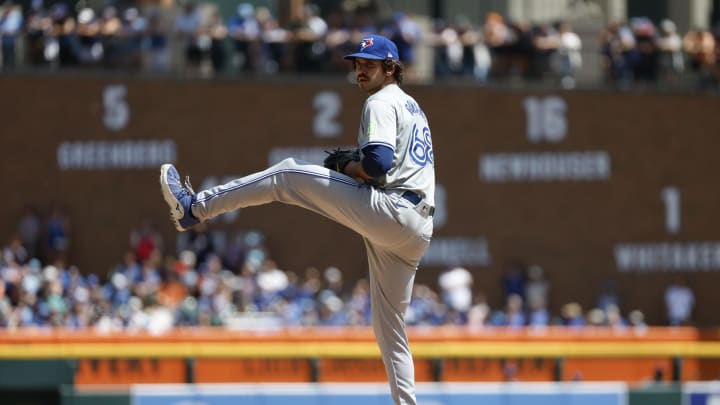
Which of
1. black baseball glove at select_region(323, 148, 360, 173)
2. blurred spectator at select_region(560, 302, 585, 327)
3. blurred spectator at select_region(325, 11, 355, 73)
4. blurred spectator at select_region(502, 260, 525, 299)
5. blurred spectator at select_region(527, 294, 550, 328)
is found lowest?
blurred spectator at select_region(560, 302, 585, 327)

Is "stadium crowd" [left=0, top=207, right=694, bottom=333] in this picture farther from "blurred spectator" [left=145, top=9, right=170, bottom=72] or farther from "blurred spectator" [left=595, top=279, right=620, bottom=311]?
"blurred spectator" [left=145, top=9, right=170, bottom=72]

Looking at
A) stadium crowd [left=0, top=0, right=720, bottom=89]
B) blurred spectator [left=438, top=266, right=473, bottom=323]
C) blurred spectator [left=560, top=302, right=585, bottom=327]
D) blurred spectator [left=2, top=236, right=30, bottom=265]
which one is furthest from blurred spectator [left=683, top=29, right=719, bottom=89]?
blurred spectator [left=2, top=236, right=30, bottom=265]

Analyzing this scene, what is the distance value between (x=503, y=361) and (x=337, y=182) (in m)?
8.82

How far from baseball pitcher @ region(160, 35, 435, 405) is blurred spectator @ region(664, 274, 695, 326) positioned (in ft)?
52.3

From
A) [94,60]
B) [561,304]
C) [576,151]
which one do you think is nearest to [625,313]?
[561,304]

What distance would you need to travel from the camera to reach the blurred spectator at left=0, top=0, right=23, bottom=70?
2080 centimetres

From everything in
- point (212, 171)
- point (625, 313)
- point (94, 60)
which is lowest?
point (625, 313)

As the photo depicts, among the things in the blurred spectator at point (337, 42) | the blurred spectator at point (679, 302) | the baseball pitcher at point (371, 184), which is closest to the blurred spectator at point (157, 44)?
the blurred spectator at point (337, 42)

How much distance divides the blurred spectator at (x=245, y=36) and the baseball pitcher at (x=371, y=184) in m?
14.1

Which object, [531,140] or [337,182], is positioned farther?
[531,140]

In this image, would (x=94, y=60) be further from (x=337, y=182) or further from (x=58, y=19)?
(x=337, y=182)

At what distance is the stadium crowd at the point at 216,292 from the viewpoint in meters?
17.3

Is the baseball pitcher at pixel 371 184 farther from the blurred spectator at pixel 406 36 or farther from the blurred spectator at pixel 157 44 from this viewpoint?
the blurred spectator at pixel 157 44

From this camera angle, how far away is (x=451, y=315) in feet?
64.1
